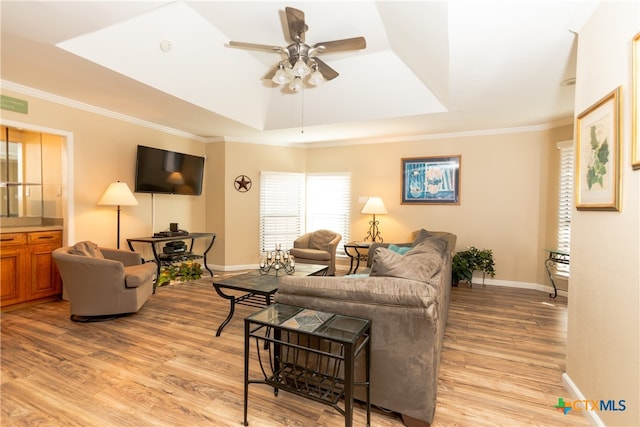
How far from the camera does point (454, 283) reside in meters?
5.05

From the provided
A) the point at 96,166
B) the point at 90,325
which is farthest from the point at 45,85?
the point at 90,325

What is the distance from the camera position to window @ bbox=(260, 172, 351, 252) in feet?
20.7

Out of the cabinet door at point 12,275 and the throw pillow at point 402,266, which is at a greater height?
the throw pillow at point 402,266

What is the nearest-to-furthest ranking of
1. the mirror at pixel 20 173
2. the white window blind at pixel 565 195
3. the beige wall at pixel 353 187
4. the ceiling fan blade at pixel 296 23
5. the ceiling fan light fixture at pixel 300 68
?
the ceiling fan blade at pixel 296 23 < the ceiling fan light fixture at pixel 300 68 < the mirror at pixel 20 173 < the beige wall at pixel 353 187 < the white window blind at pixel 565 195

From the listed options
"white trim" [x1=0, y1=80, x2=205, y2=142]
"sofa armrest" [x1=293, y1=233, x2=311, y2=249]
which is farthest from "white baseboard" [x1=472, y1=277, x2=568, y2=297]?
"white trim" [x1=0, y1=80, x2=205, y2=142]

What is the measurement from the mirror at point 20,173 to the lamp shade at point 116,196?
106 cm

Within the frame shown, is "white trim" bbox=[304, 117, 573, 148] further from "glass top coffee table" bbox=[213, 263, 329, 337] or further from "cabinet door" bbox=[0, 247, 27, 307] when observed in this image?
"cabinet door" bbox=[0, 247, 27, 307]

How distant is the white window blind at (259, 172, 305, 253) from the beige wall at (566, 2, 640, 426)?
5012mm

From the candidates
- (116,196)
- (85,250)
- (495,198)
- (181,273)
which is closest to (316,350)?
(85,250)

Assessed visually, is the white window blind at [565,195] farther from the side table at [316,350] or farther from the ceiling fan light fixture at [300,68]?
the side table at [316,350]

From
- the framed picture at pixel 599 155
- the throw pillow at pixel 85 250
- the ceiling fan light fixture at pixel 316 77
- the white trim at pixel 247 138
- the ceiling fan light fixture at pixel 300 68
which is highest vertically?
the white trim at pixel 247 138

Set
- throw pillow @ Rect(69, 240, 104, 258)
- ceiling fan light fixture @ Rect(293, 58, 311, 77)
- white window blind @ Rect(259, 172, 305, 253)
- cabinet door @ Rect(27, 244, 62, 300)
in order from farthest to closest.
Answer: white window blind @ Rect(259, 172, 305, 253)
cabinet door @ Rect(27, 244, 62, 300)
throw pillow @ Rect(69, 240, 104, 258)
ceiling fan light fixture @ Rect(293, 58, 311, 77)

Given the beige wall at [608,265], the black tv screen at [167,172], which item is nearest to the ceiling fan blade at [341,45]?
the beige wall at [608,265]

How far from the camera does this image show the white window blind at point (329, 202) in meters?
6.33
